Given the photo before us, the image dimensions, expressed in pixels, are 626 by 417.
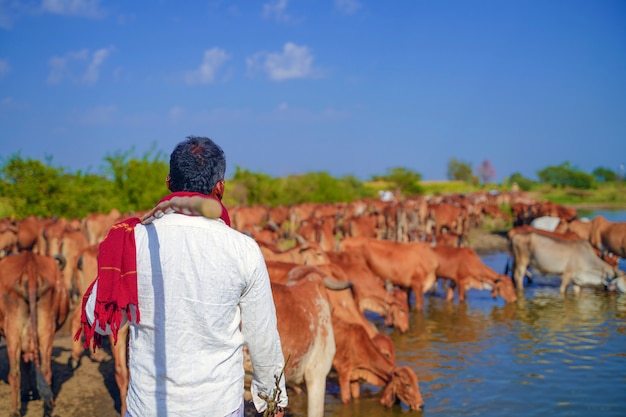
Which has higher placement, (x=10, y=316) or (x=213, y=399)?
(x=213, y=399)

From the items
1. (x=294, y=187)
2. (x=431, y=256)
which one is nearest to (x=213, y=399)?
(x=431, y=256)

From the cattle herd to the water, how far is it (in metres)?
0.47

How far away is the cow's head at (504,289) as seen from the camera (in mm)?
13758

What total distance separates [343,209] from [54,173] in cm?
1381

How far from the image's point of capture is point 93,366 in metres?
8.62

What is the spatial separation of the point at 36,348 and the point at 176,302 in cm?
513

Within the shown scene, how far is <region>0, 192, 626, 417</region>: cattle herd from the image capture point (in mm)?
5855

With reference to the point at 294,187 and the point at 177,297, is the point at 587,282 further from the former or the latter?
the point at 294,187

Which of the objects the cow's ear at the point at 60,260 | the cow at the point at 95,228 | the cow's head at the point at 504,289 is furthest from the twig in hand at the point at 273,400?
the cow at the point at 95,228

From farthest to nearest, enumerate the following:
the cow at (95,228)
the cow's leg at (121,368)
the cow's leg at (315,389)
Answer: the cow at (95,228) → the cow's leg at (121,368) → the cow's leg at (315,389)

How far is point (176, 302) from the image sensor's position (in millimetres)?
2492

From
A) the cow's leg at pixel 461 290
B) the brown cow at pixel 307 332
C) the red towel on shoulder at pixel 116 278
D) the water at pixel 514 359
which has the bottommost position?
the water at pixel 514 359

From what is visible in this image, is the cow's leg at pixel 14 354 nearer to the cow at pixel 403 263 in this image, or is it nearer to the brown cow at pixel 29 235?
the cow at pixel 403 263

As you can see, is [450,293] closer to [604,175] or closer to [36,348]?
[36,348]
